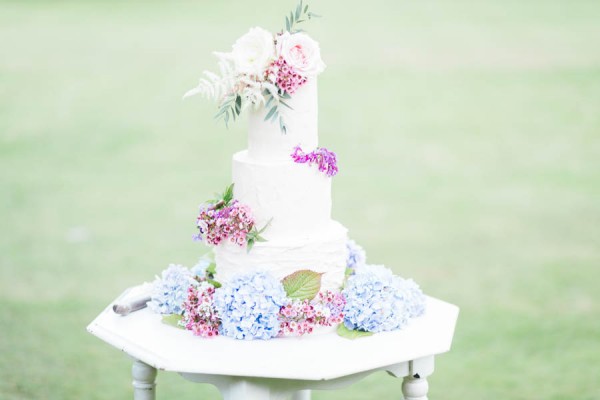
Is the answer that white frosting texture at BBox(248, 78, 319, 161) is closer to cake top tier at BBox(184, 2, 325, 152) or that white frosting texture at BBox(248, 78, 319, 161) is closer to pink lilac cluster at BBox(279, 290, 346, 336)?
cake top tier at BBox(184, 2, 325, 152)

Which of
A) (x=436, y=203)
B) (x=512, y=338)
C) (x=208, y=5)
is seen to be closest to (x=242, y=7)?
(x=208, y=5)

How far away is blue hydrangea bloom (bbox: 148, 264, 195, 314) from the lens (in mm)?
3215

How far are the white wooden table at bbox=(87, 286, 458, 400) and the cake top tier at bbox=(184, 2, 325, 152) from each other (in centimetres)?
68

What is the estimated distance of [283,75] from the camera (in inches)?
119

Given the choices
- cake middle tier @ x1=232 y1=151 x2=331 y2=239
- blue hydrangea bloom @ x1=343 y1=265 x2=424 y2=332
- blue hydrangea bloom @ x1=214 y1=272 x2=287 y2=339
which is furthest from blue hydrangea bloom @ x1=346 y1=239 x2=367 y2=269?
blue hydrangea bloom @ x1=214 y1=272 x2=287 y2=339

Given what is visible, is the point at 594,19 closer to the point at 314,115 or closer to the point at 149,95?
the point at 149,95

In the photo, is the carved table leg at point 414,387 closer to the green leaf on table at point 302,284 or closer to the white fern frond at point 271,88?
the green leaf on table at point 302,284

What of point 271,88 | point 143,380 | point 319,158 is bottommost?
point 143,380

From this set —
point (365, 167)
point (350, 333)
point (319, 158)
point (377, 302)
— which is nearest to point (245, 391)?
point (350, 333)

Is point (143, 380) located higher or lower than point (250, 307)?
lower

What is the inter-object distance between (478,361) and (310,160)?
123 inches

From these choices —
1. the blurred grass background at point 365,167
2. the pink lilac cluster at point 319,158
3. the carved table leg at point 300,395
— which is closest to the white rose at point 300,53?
the pink lilac cluster at point 319,158

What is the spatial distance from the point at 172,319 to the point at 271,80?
35.3 inches

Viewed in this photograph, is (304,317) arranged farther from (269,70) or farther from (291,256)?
(269,70)
